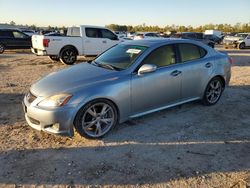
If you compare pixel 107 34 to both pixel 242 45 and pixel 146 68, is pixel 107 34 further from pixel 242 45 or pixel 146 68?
pixel 242 45

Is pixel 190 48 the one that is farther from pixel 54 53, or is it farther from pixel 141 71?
pixel 54 53

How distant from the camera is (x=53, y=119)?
14.5ft

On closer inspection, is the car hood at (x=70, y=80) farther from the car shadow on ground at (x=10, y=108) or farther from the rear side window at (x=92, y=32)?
the rear side window at (x=92, y=32)

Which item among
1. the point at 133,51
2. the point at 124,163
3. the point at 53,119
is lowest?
the point at 124,163

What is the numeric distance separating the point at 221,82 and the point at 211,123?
158 cm

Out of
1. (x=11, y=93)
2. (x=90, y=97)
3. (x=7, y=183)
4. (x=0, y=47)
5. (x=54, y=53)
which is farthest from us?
(x=0, y=47)

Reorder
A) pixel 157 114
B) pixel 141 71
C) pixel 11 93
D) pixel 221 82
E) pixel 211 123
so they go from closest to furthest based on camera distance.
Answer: pixel 141 71 → pixel 211 123 → pixel 157 114 → pixel 221 82 → pixel 11 93

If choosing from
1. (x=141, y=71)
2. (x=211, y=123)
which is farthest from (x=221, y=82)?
(x=141, y=71)

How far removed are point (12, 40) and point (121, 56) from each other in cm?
1722

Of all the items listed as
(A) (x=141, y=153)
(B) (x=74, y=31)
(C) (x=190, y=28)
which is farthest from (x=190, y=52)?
(C) (x=190, y=28)

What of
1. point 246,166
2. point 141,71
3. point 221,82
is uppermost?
point 141,71

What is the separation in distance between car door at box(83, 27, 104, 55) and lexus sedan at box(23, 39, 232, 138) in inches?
332

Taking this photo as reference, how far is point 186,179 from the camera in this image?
3.70 metres

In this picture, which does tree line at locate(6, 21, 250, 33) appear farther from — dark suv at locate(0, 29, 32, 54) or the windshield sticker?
the windshield sticker
